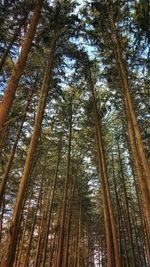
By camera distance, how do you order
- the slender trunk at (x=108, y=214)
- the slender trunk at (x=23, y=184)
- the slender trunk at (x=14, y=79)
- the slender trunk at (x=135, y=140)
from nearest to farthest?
the slender trunk at (x=14, y=79) → the slender trunk at (x=23, y=184) → the slender trunk at (x=135, y=140) → the slender trunk at (x=108, y=214)

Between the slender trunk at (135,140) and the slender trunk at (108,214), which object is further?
the slender trunk at (108,214)

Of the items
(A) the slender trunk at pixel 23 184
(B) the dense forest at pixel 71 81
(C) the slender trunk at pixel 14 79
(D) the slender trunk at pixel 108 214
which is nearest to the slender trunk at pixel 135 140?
(B) the dense forest at pixel 71 81

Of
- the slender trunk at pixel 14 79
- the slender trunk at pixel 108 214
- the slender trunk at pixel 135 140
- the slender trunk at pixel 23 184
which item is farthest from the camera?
the slender trunk at pixel 108 214

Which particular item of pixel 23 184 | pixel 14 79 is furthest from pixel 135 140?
pixel 14 79

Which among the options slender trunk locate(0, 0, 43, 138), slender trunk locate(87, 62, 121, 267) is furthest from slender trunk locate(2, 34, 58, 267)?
slender trunk locate(87, 62, 121, 267)

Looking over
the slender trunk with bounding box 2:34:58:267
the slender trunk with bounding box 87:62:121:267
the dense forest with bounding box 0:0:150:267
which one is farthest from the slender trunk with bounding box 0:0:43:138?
the slender trunk with bounding box 87:62:121:267

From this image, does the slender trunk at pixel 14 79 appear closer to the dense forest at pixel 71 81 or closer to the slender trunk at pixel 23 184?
the dense forest at pixel 71 81

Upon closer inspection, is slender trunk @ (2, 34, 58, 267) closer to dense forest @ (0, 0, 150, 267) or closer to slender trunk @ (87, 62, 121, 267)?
dense forest @ (0, 0, 150, 267)

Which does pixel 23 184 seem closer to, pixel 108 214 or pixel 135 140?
pixel 135 140

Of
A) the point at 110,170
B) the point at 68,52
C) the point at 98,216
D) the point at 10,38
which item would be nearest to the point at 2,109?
the point at 10,38

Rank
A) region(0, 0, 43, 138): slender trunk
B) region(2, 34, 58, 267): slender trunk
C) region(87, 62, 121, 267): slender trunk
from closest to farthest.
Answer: region(0, 0, 43, 138): slender trunk
region(2, 34, 58, 267): slender trunk
region(87, 62, 121, 267): slender trunk

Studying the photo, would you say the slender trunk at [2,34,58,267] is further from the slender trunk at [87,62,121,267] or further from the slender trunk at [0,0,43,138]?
the slender trunk at [87,62,121,267]

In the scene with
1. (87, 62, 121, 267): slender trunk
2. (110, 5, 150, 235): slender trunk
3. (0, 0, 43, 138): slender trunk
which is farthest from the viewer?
(87, 62, 121, 267): slender trunk

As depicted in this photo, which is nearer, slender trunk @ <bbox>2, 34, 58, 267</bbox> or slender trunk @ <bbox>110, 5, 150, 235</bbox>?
slender trunk @ <bbox>2, 34, 58, 267</bbox>
